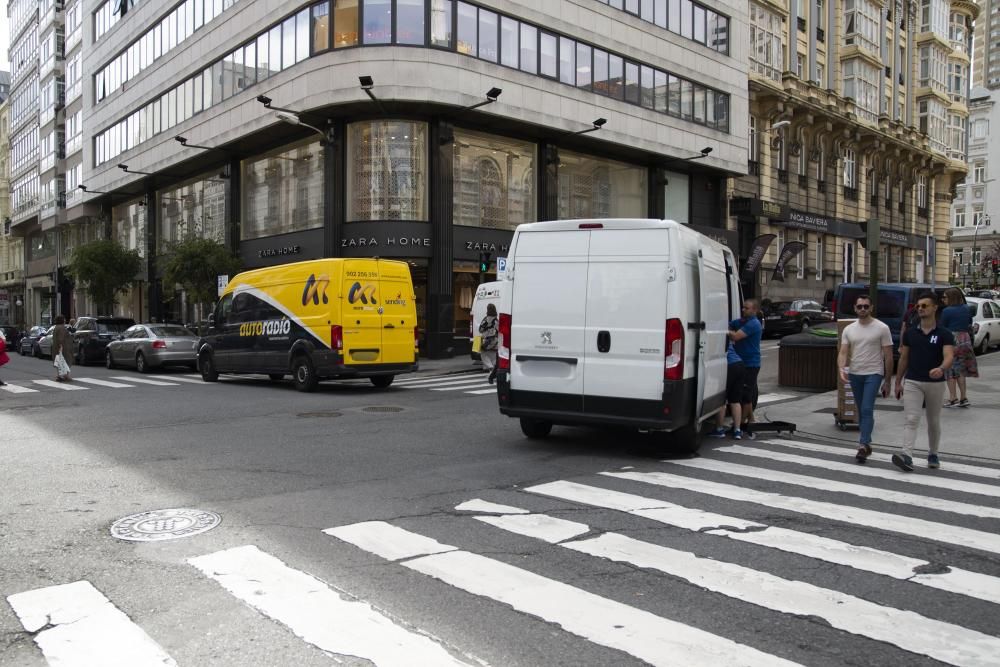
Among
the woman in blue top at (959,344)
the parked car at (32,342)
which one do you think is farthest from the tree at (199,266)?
the woman in blue top at (959,344)

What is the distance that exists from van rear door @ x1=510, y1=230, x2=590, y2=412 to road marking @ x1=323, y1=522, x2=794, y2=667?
394cm

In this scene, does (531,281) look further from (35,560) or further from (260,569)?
(35,560)

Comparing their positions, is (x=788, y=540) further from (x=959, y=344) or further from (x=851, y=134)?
(x=851, y=134)

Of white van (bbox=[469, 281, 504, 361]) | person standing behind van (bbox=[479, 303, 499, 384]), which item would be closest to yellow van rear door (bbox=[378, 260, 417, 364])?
person standing behind van (bbox=[479, 303, 499, 384])

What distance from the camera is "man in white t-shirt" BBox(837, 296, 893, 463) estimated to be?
8.73 meters

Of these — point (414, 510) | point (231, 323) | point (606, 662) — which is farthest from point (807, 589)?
point (231, 323)

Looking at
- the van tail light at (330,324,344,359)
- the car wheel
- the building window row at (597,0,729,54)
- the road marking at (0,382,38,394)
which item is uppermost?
the building window row at (597,0,729,54)

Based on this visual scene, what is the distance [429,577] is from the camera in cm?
475

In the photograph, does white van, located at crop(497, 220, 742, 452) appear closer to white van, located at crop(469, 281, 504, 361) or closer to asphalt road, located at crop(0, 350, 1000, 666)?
asphalt road, located at crop(0, 350, 1000, 666)

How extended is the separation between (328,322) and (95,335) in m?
14.7

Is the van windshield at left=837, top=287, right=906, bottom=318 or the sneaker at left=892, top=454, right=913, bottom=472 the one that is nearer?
the sneaker at left=892, top=454, right=913, bottom=472

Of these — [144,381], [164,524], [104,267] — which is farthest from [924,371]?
[104,267]

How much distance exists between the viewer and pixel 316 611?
166 inches

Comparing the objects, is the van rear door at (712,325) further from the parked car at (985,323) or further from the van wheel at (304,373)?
the parked car at (985,323)
